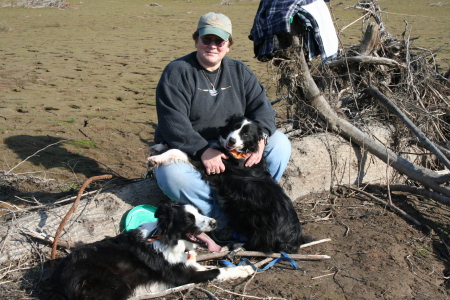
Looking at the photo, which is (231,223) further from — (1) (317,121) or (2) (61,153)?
(2) (61,153)

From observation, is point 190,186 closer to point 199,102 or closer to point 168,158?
point 168,158

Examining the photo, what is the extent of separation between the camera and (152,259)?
9.73 ft

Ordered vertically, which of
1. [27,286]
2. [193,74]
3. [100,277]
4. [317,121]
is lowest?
[27,286]

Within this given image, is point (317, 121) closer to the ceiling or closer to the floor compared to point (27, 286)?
closer to the ceiling

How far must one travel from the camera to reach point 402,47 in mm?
5383

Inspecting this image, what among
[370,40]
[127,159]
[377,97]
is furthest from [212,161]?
[370,40]

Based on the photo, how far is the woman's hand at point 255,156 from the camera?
3.61m

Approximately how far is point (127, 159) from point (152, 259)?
249 centimetres

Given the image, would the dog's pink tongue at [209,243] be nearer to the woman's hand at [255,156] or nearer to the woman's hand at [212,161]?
the woman's hand at [212,161]

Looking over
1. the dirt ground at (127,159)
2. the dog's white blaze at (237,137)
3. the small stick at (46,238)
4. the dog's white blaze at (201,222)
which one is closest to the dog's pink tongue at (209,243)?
the dog's white blaze at (201,222)

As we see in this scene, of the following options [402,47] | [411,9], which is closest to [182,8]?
[411,9]

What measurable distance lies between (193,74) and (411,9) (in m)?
20.5

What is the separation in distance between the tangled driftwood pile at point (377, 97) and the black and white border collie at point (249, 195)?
1268 mm

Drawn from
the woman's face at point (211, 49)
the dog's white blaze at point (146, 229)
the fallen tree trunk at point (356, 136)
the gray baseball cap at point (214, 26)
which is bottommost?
the dog's white blaze at point (146, 229)
